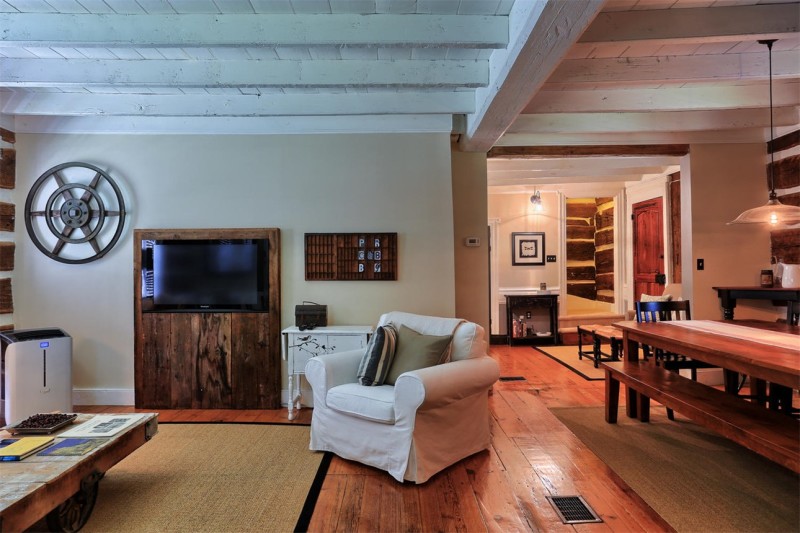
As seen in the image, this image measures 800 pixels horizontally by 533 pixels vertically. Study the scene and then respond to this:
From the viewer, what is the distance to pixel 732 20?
229 centimetres

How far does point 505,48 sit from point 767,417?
2401 millimetres

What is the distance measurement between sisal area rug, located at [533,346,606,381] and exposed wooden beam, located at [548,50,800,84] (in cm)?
282

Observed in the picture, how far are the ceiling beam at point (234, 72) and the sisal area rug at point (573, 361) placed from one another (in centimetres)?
336

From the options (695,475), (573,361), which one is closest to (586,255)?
(573,361)

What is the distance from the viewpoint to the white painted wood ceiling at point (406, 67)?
7.47 ft

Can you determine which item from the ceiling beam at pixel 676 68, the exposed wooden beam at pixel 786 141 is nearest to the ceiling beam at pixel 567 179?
the exposed wooden beam at pixel 786 141

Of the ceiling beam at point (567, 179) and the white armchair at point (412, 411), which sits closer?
the white armchair at point (412, 411)

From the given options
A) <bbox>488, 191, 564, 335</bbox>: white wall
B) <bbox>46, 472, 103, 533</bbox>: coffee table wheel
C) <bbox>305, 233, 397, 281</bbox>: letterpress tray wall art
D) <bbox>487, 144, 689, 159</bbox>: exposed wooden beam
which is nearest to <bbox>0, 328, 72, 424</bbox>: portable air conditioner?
<bbox>46, 472, 103, 533</bbox>: coffee table wheel

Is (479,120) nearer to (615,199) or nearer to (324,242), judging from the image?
(324,242)

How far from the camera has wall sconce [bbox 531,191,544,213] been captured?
6547mm

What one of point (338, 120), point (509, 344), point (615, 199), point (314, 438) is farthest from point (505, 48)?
point (615, 199)

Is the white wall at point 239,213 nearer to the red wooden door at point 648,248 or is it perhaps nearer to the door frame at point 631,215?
the door frame at point 631,215

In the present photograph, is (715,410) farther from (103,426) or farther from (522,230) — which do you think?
(522,230)

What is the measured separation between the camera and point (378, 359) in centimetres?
261
